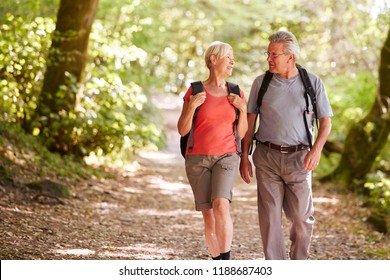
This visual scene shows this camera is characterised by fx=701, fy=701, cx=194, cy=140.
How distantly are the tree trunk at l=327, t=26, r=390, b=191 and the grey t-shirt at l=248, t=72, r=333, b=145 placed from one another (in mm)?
7244

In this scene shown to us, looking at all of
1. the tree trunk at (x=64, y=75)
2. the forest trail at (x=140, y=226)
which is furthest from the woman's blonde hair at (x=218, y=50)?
the tree trunk at (x=64, y=75)

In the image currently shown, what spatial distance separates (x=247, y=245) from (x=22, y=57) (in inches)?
194

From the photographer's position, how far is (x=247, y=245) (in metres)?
8.65

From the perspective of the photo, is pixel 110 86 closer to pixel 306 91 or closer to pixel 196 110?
pixel 196 110

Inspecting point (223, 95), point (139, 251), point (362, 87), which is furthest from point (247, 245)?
point (362, 87)

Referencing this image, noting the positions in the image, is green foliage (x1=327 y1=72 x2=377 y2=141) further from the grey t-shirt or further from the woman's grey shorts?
the woman's grey shorts

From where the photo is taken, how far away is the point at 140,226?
375 inches

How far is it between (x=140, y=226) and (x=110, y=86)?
154 inches

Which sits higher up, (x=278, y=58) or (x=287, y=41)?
(x=287, y=41)

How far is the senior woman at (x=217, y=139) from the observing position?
5801 mm

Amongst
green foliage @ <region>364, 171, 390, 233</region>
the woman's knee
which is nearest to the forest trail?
green foliage @ <region>364, 171, 390, 233</region>

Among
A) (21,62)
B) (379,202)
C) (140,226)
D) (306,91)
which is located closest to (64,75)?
(21,62)

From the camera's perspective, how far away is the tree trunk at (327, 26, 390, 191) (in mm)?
13008
